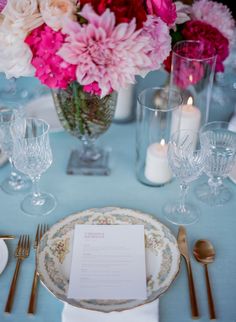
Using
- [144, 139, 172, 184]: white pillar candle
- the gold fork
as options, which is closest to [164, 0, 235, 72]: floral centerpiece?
[144, 139, 172, 184]: white pillar candle

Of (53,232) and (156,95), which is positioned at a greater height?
(156,95)

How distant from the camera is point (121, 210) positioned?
3.01ft

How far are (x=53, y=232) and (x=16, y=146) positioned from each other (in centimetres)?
20

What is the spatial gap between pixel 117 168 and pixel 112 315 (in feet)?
1.45

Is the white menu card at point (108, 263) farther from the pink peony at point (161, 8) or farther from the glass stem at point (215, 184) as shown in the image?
the pink peony at point (161, 8)

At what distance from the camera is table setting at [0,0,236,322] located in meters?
0.72

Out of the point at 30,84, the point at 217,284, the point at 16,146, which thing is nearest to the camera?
the point at 217,284

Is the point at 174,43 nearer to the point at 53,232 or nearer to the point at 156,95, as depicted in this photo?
the point at 156,95

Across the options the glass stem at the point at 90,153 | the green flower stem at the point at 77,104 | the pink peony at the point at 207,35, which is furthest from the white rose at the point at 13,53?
the pink peony at the point at 207,35

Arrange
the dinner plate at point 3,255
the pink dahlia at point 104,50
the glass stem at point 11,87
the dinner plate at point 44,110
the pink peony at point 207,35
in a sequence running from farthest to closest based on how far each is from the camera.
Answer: the glass stem at point 11,87, the dinner plate at point 44,110, the pink peony at point 207,35, the dinner plate at point 3,255, the pink dahlia at point 104,50

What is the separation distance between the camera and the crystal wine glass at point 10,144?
3.09 feet

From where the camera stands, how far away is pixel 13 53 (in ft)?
2.50

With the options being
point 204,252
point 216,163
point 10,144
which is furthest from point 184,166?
point 10,144

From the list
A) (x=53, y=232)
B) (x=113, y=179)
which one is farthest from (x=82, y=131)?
(x=53, y=232)
